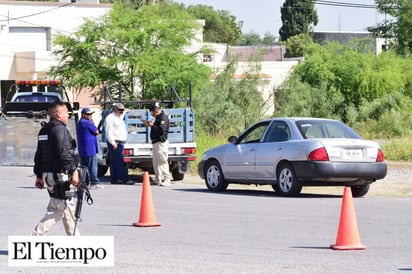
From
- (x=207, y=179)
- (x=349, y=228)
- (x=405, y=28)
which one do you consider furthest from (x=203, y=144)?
(x=405, y=28)

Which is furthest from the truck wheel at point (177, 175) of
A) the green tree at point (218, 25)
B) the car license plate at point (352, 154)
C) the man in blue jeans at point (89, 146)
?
the green tree at point (218, 25)

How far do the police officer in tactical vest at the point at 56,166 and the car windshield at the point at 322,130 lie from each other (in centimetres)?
909

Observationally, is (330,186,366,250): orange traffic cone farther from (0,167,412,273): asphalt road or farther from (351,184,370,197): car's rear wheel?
(351,184,370,197): car's rear wheel

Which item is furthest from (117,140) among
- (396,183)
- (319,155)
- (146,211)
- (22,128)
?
(146,211)

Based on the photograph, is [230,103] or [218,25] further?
[218,25]

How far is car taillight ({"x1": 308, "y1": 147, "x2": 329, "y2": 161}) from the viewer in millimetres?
19141

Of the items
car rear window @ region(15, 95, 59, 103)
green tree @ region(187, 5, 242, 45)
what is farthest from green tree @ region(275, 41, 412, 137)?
green tree @ region(187, 5, 242, 45)

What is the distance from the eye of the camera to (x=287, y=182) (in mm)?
19891

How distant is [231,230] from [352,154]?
18.4ft

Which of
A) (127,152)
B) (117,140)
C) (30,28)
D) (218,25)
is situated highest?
(218,25)

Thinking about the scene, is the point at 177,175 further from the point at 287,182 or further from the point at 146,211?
the point at 146,211

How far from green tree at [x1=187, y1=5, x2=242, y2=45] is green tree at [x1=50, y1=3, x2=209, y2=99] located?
8053 centimetres

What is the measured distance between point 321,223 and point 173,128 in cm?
1033

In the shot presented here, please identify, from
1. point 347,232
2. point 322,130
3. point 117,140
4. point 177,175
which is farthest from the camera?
point 177,175
